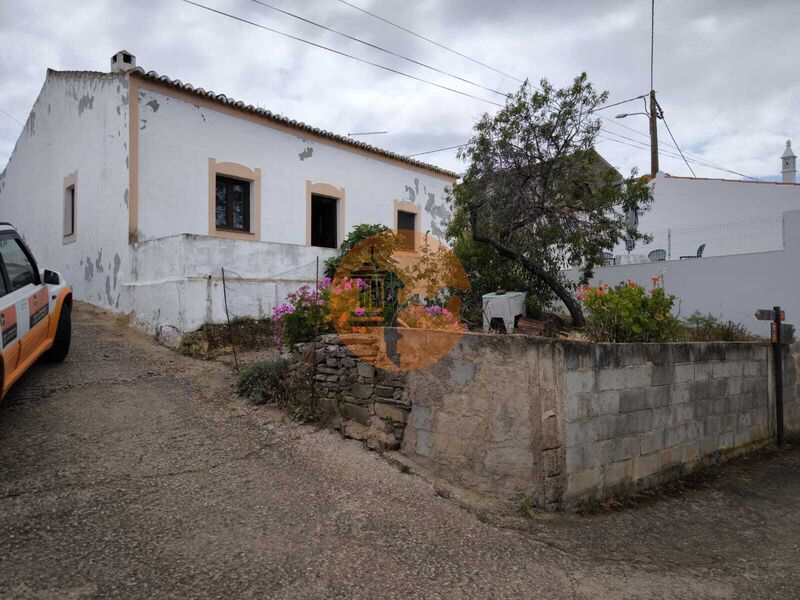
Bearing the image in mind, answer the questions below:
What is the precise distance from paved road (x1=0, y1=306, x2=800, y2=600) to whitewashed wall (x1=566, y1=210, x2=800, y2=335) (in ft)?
20.7

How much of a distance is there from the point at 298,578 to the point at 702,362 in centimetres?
491

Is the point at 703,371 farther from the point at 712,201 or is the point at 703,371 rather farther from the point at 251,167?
the point at 712,201

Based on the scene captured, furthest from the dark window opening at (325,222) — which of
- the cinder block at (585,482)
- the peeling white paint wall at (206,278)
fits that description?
the cinder block at (585,482)

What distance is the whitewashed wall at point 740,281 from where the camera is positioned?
10.5 meters

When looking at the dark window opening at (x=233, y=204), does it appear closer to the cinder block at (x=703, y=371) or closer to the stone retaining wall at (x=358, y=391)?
the stone retaining wall at (x=358, y=391)

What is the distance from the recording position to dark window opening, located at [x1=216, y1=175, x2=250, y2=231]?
11.1 m

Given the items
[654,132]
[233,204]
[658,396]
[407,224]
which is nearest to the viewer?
[658,396]

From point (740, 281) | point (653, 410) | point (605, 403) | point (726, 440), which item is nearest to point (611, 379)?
point (605, 403)

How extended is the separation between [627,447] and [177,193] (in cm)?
888

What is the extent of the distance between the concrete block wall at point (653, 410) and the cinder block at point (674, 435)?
10mm

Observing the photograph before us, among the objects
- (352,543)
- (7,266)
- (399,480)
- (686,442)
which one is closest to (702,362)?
(686,442)

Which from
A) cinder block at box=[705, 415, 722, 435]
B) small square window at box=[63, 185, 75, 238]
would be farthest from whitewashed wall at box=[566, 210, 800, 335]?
small square window at box=[63, 185, 75, 238]

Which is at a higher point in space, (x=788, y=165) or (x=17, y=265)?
(x=788, y=165)

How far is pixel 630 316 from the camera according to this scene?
527 cm
